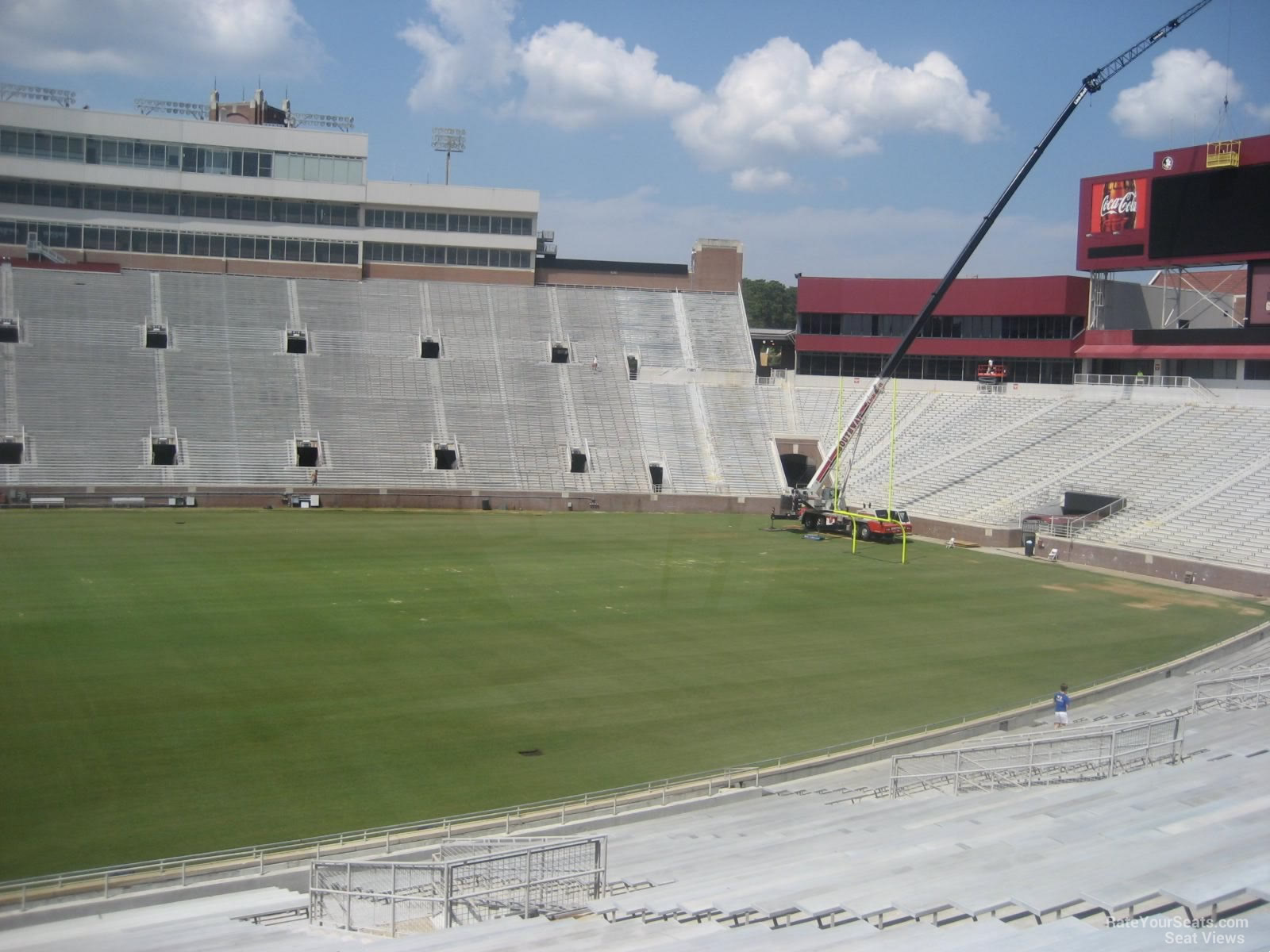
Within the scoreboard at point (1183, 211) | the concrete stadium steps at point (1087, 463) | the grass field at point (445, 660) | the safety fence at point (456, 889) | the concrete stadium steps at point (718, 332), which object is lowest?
the grass field at point (445, 660)

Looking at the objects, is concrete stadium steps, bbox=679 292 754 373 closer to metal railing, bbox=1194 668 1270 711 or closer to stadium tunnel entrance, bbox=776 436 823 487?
stadium tunnel entrance, bbox=776 436 823 487

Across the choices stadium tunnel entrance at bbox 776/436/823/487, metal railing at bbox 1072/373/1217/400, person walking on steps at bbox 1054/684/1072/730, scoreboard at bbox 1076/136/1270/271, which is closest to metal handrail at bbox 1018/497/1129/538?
metal railing at bbox 1072/373/1217/400

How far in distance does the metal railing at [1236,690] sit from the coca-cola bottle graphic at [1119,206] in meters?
29.5

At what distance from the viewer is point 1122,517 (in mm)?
38094

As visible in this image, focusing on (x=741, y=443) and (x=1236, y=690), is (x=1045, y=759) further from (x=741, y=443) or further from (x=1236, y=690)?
(x=741, y=443)

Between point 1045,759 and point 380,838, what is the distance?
8674 millimetres

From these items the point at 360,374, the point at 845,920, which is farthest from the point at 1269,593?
the point at 360,374

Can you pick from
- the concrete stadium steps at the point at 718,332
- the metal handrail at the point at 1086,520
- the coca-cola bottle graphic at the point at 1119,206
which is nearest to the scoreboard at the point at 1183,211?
the coca-cola bottle graphic at the point at 1119,206

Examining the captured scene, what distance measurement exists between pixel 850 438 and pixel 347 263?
2678cm

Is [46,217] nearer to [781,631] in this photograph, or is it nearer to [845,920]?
[781,631]

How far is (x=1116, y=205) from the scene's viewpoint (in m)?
46.0

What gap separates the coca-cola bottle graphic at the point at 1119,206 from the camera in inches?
1784

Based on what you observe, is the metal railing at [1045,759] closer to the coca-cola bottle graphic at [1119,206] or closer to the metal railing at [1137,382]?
the metal railing at [1137,382]

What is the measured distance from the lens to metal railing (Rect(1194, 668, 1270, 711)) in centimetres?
1902
